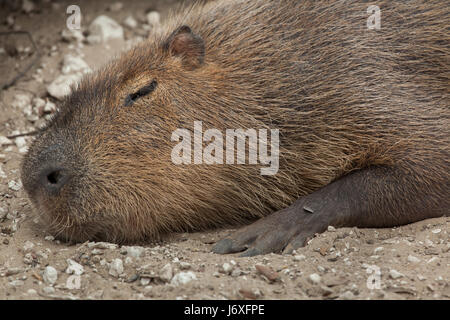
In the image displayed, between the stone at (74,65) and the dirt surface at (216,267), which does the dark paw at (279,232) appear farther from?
the stone at (74,65)

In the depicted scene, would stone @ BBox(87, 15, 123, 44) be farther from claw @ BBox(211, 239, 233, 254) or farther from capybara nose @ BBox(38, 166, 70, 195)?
claw @ BBox(211, 239, 233, 254)

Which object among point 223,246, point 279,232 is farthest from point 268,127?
point 223,246

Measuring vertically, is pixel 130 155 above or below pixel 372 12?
below

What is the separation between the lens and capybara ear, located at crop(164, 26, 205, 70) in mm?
4789

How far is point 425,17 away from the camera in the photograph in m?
5.05

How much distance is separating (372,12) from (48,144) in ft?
8.28

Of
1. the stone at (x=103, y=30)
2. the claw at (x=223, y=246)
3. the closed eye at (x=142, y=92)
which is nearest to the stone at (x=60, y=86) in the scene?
the stone at (x=103, y=30)

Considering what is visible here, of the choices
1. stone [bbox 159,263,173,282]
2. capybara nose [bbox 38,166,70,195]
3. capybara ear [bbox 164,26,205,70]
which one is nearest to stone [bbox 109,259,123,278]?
stone [bbox 159,263,173,282]

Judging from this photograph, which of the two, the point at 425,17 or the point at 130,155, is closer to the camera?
the point at 130,155

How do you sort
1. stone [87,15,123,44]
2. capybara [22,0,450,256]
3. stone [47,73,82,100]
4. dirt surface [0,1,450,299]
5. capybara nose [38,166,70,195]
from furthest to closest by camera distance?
stone [87,15,123,44], stone [47,73,82,100], capybara [22,0,450,256], capybara nose [38,166,70,195], dirt surface [0,1,450,299]

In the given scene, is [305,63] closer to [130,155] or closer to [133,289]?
[130,155]

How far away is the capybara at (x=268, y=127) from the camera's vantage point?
180 inches
